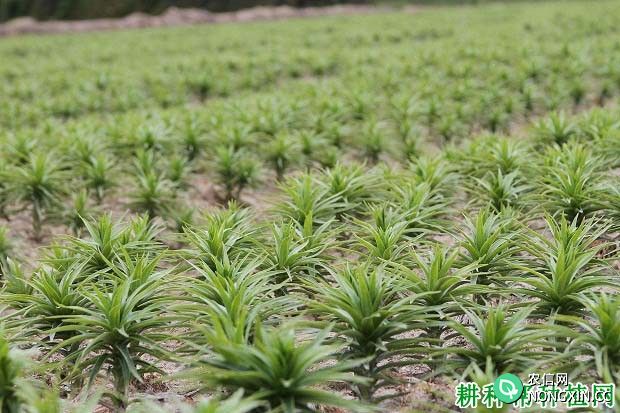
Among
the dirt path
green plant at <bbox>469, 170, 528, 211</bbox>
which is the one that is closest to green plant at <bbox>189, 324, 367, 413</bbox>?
green plant at <bbox>469, 170, 528, 211</bbox>

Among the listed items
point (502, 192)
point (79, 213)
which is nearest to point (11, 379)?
point (79, 213)

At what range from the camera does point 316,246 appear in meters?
3.70

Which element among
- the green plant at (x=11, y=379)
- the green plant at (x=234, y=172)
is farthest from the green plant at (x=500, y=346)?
the green plant at (x=234, y=172)

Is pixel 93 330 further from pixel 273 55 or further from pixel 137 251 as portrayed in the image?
pixel 273 55

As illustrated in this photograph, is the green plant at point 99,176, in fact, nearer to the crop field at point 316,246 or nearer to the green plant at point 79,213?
the crop field at point 316,246

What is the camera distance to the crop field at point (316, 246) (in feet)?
8.75

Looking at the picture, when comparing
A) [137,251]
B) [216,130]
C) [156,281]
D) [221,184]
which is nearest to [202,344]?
[156,281]

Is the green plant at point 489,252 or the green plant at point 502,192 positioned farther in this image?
the green plant at point 502,192

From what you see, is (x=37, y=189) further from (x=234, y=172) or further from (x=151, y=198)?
(x=234, y=172)

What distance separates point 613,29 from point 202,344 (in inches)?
601

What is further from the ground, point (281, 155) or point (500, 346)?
point (281, 155)

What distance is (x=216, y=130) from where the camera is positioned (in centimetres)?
692

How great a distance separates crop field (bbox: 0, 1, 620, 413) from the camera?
2668 mm

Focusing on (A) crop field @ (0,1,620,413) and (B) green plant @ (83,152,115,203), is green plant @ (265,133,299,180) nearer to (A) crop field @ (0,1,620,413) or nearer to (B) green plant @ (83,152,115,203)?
(A) crop field @ (0,1,620,413)
